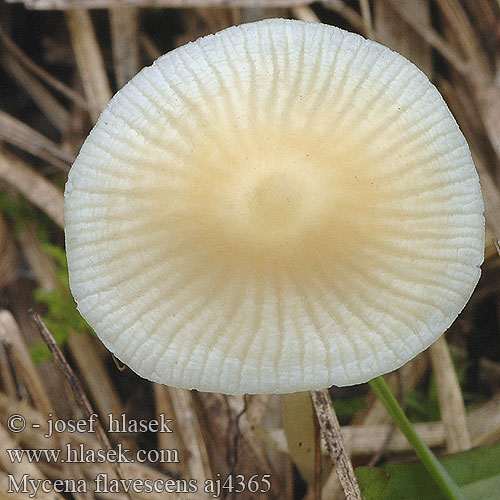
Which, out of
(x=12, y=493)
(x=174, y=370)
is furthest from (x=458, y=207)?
(x=12, y=493)

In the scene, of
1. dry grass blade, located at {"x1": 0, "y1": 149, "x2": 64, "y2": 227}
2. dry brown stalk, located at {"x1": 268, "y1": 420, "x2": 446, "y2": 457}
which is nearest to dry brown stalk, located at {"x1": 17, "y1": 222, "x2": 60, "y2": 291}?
dry grass blade, located at {"x1": 0, "y1": 149, "x2": 64, "y2": 227}

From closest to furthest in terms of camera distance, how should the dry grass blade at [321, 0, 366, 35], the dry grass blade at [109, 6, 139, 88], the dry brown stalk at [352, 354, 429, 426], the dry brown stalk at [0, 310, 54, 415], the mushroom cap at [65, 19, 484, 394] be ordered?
the mushroom cap at [65, 19, 484, 394] → the dry brown stalk at [0, 310, 54, 415] → the dry brown stalk at [352, 354, 429, 426] → the dry grass blade at [321, 0, 366, 35] → the dry grass blade at [109, 6, 139, 88]

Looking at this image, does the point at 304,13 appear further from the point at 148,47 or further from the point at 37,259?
the point at 37,259

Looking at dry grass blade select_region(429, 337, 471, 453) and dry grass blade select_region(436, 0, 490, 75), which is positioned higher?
dry grass blade select_region(436, 0, 490, 75)

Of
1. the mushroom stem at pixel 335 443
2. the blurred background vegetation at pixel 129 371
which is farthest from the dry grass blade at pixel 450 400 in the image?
the mushroom stem at pixel 335 443

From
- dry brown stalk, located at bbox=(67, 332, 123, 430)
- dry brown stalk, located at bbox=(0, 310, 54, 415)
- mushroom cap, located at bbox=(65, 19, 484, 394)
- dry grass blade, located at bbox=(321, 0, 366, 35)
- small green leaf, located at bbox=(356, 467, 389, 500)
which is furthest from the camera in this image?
dry grass blade, located at bbox=(321, 0, 366, 35)

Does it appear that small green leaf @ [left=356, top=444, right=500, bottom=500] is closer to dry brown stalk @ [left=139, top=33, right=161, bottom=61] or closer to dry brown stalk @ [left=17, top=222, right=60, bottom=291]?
dry brown stalk @ [left=17, top=222, right=60, bottom=291]

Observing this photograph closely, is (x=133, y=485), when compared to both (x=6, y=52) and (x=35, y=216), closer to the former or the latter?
(x=35, y=216)
